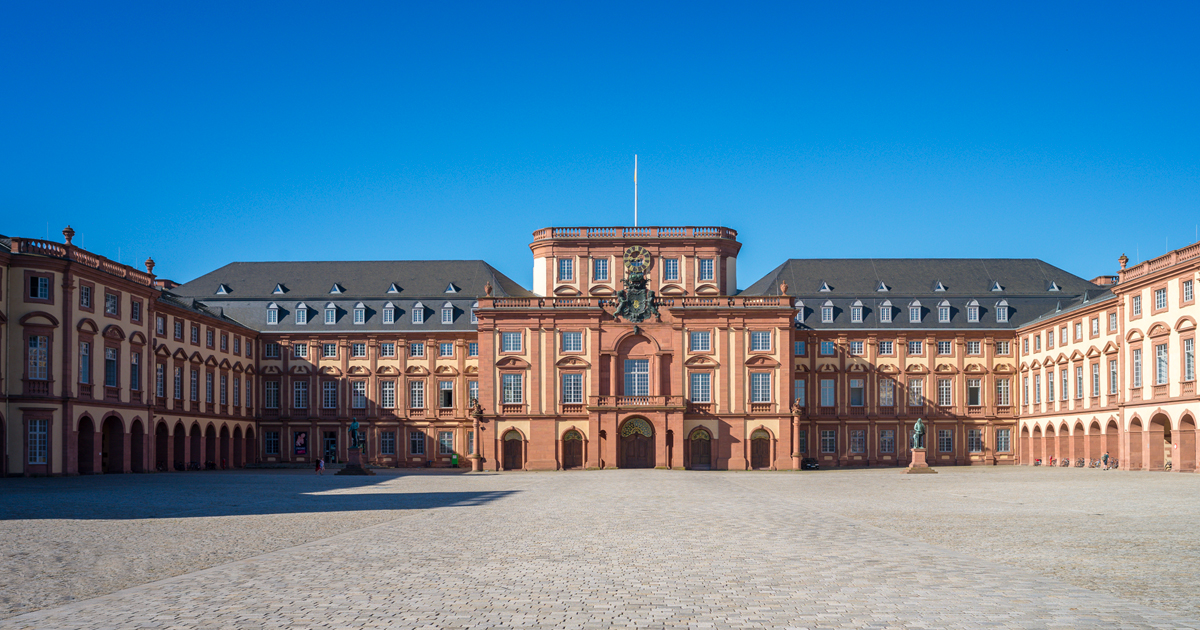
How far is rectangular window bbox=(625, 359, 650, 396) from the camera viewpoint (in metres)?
78.8

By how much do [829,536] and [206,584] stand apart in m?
13.0

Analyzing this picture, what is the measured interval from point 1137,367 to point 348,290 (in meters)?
59.4

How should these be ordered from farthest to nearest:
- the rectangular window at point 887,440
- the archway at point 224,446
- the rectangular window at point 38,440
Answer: the rectangular window at point 887,440 < the archway at point 224,446 < the rectangular window at point 38,440

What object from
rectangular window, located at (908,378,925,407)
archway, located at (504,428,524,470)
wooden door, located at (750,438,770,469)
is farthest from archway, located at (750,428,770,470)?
archway, located at (504,428,524,470)

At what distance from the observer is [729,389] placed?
78125 mm

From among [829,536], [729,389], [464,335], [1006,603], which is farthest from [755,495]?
[464,335]

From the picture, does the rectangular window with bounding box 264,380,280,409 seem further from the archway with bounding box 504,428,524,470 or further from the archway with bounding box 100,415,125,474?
the archway with bounding box 100,415,125,474

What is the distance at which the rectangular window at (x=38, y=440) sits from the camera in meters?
55.4

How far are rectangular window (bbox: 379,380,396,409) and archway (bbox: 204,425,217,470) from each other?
45.1 ft

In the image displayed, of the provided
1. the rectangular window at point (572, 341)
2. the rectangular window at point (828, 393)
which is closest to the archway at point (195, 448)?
the rectangular window at point (572, 341)

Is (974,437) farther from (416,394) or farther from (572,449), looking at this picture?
(416,394)

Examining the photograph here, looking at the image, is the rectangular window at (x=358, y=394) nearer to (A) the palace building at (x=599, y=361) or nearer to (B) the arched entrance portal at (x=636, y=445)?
(A) the palace building at (x=599, y=361)

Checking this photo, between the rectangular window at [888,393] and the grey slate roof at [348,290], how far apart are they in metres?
31.0

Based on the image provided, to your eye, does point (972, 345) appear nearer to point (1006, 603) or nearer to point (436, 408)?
point (436, 408)
